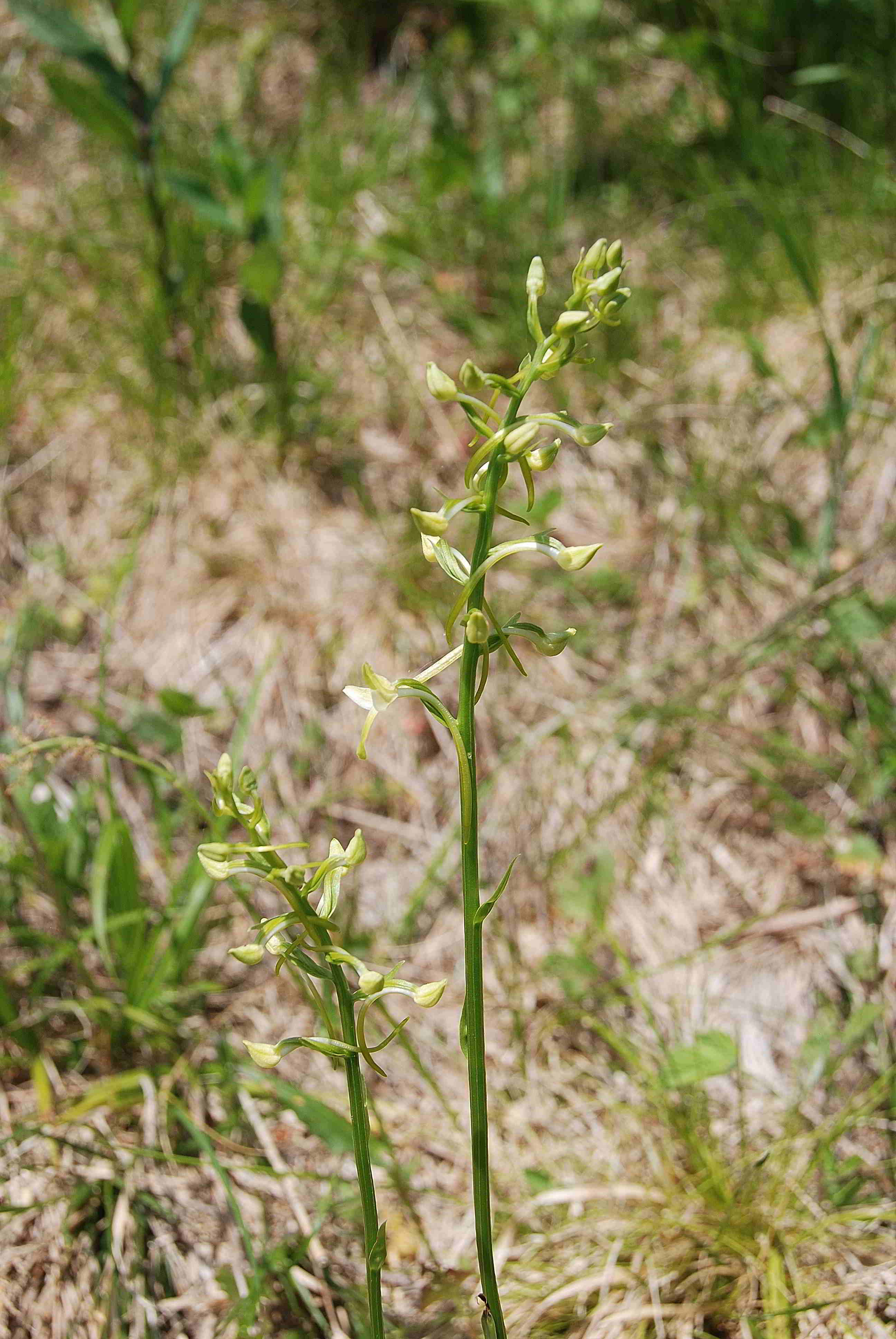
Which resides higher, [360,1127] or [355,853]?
[355,853]

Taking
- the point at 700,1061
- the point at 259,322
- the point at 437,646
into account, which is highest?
the point at 259,322

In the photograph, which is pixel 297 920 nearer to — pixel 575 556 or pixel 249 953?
pixel 249 953

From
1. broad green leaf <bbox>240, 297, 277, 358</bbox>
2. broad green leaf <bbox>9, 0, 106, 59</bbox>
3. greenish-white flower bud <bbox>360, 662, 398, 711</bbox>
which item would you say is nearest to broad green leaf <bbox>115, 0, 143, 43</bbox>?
broad green leaf <bbox>9, 0, 106, 59</bbox>

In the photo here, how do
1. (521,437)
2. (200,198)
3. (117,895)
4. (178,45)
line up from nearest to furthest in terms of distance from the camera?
(521,437) → (117,895) → (178,45) → (200,198)

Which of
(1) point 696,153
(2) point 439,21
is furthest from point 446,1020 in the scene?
(2) point 439,21

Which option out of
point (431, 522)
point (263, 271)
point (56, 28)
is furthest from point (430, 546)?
point (56, 28)

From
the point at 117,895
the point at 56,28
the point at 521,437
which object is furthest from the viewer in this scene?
the point at 56,28

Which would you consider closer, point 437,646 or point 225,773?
point 225,773
